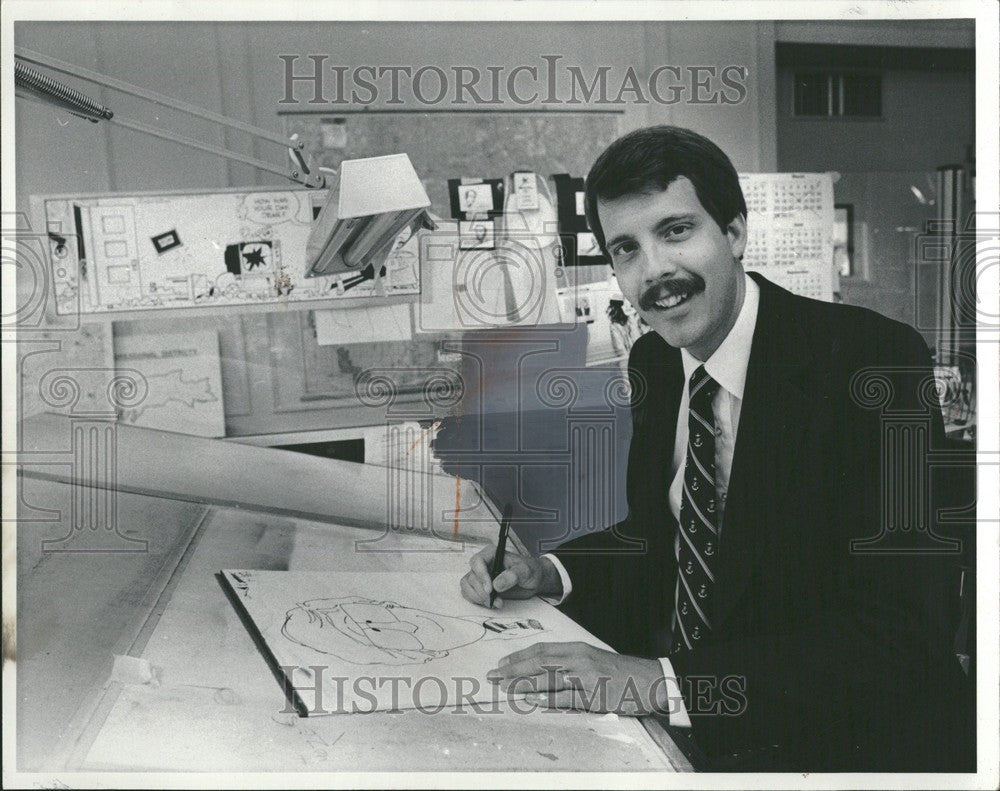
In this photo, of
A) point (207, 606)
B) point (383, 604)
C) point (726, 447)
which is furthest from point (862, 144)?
point (207, 606)

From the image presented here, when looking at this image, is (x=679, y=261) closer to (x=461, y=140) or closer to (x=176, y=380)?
(x=461, y=140)

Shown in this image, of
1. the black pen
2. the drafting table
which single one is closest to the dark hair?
the black pen

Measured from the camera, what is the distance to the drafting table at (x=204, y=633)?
216cm

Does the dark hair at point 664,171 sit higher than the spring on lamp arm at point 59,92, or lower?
lower

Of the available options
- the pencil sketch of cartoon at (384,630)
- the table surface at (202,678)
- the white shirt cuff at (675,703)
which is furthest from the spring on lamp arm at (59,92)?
the white shirt cuff at (675,703)

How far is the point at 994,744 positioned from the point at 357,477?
1543 mm

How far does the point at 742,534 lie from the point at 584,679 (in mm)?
449

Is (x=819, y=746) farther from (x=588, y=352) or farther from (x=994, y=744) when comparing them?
(x=588, y=352)

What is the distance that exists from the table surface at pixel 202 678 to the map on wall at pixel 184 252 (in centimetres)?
45

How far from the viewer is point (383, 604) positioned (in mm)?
2271

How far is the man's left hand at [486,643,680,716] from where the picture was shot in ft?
7.11

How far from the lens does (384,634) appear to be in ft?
7.41

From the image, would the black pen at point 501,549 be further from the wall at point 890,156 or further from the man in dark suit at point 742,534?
the wall at point 890,156

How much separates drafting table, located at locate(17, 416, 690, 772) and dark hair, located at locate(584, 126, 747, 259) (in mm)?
734
